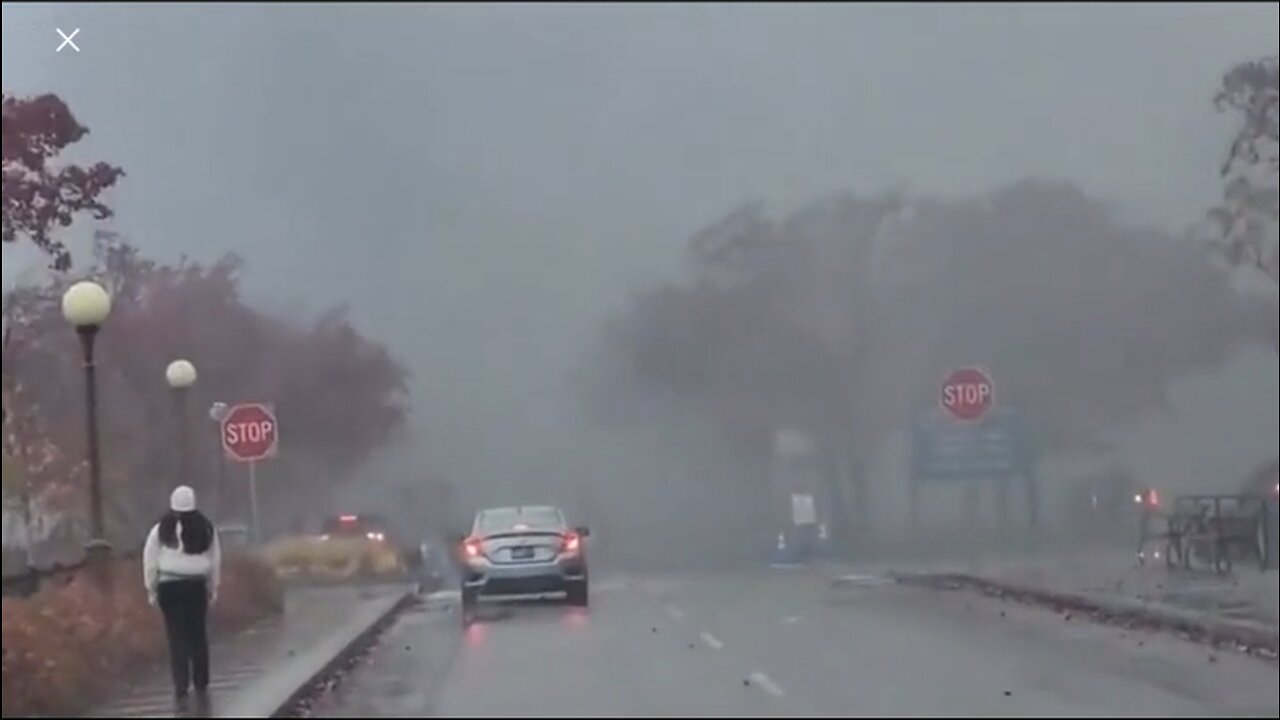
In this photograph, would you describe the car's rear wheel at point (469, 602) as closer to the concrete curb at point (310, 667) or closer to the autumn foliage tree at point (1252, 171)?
the concrete curb at point (310, 667)

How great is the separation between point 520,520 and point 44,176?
10.5 metres

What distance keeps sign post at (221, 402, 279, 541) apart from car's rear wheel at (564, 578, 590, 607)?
1295 cm

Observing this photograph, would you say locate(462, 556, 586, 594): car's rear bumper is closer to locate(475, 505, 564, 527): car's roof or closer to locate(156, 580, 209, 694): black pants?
locate(475, 505, 564, 527): car's roof

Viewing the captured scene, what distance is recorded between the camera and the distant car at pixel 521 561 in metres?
16.4

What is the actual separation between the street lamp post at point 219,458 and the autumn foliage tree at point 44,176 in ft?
8.67

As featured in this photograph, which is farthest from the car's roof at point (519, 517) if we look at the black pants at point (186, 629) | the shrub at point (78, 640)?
the black pants at point (186, 629)

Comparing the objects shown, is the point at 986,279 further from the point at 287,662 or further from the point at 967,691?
the point at 287,662

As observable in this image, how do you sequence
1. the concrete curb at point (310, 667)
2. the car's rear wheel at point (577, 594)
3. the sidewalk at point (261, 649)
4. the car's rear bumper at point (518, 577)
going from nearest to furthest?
the sidewalk at point (261, 649)
the concrete curb at point (310, 667)
the car's rear bumper at point (518, 577)
the car's rear wheel at point (577, 594)

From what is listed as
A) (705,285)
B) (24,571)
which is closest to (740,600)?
(705,285)

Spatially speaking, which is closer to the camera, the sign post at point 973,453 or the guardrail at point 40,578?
the guardrail at point 40,578

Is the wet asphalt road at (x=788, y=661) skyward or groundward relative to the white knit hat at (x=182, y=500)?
groundward

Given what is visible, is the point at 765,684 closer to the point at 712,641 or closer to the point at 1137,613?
the point at 712,641

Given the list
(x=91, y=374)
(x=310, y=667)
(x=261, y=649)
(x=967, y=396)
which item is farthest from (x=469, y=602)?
(x=91, y=374)

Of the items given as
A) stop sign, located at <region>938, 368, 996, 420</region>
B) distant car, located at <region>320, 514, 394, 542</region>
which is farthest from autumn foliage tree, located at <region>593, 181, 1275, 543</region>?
distant car, located at <region>320, 514, 394, 542</region>
